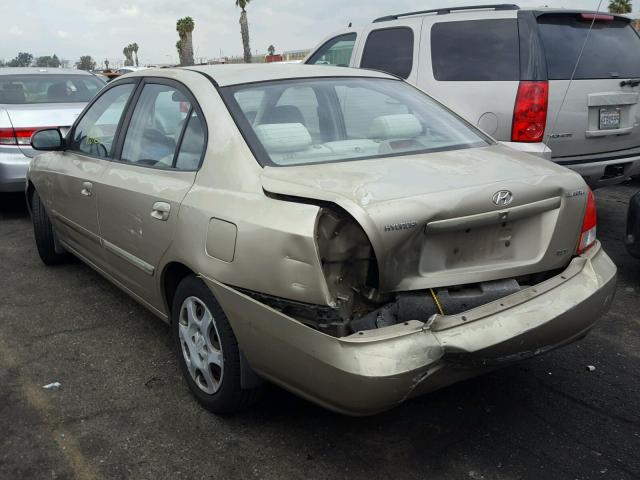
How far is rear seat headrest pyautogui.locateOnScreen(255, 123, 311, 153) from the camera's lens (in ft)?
9.55

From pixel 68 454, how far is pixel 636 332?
3.24 metres

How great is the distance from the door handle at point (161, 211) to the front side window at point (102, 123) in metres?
0.92

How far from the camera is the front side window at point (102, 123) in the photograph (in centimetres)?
399

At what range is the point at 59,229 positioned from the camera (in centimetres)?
478

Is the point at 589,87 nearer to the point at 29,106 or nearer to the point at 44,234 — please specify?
the point at 44,234

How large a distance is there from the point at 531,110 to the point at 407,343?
3.41 meters

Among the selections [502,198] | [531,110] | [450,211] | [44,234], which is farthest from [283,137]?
[44,234]

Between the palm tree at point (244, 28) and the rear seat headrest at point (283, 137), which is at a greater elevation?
the palm tree at point (244, 28)

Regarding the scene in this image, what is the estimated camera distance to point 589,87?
17.5ft

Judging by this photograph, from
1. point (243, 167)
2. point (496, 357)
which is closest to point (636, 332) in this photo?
point (496, 357)

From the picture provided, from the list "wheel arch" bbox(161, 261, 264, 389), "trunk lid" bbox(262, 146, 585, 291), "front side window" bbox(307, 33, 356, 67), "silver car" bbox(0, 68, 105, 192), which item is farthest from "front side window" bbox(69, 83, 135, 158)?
"front side window" bbox(307, 33, 356, 67)

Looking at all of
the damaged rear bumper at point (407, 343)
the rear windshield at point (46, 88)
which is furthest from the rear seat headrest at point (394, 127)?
the rear windshield at point (46, 88)

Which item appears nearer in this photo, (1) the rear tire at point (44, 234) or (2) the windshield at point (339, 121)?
(2) the windshield at point (339, 121)

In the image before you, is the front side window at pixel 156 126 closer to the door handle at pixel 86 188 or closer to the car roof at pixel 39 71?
the door handle at pixel 86 188
